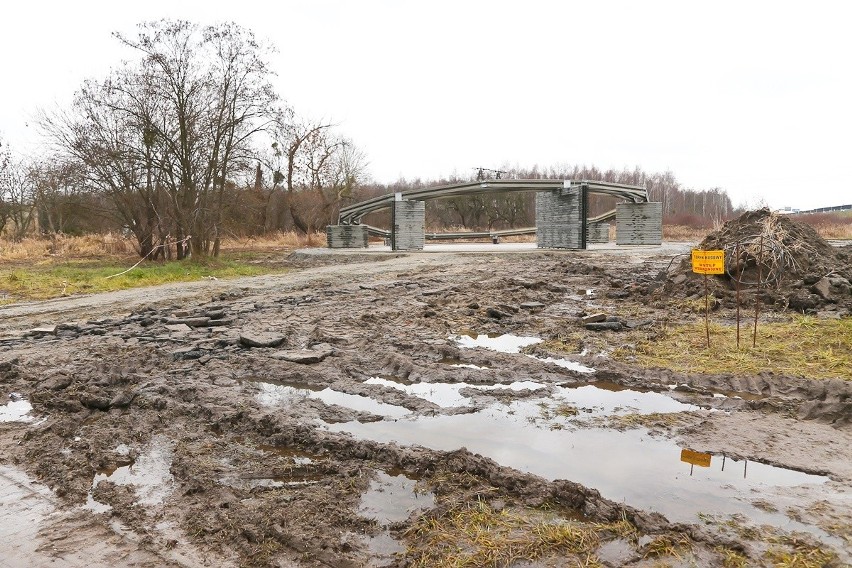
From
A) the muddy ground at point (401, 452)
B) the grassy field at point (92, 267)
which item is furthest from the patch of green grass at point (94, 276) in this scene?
the muddy ground at point (401, 452)

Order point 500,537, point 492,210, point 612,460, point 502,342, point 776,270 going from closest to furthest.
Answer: point 500,537
point 612,460
point 502,342
point 776,270
point 492,210

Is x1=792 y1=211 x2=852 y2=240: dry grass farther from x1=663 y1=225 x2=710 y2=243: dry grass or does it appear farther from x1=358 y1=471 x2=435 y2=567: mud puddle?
x1=358 y1=471 x2=435 y2=567: mud puddle

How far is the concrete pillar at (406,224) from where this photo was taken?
1216 inches

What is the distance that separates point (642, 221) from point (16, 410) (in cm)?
3013

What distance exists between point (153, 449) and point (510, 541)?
2.99 m

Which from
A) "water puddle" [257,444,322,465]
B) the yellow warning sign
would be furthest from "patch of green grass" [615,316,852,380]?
"water puddle" [257,444,322,465]

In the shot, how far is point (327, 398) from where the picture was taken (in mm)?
6238

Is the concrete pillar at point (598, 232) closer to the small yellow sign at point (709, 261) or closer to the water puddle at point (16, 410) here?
the small yellow sign at point (709, 261)

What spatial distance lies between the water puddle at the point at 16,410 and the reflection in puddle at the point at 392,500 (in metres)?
3.53

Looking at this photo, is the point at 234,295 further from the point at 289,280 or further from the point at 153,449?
the point at 153,449

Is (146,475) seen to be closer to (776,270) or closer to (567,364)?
(567,364)

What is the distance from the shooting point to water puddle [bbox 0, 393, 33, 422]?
5.61m

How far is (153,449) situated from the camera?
15.8ft

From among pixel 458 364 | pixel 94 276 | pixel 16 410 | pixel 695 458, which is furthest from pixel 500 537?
pixel 94 276
